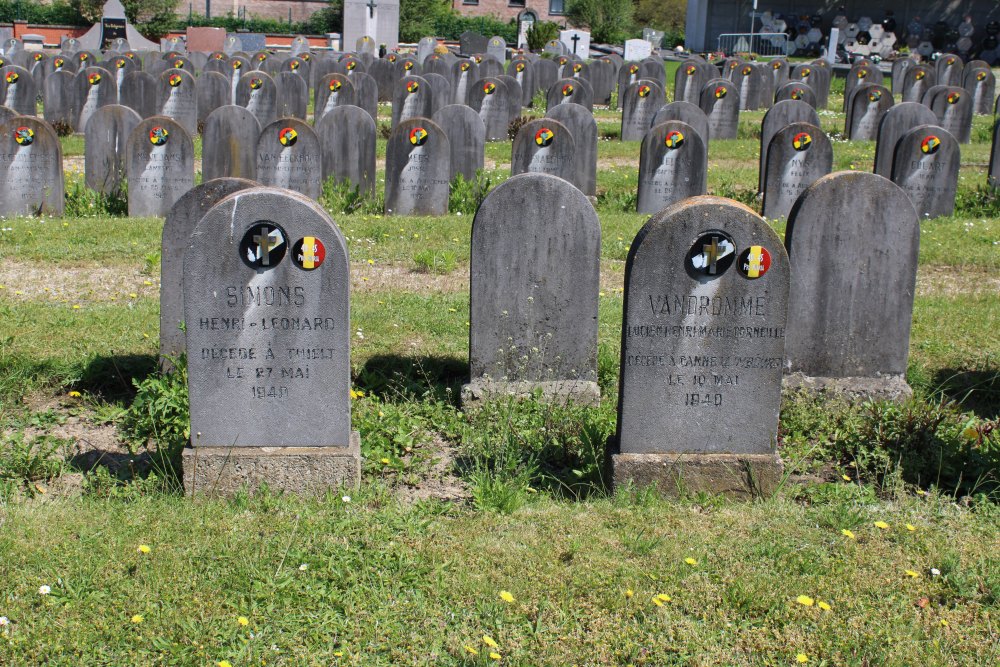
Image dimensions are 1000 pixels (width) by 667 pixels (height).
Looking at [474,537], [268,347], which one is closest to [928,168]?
[474,537]

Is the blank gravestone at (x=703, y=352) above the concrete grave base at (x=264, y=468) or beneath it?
above

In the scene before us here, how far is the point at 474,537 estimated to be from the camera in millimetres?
4672

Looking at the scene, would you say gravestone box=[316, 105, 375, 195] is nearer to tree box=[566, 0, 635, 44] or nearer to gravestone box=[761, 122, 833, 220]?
gravestone box=[761, 122, 833, 220]

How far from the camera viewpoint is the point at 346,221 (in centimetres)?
1167

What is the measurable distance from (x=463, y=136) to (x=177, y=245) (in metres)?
7.68

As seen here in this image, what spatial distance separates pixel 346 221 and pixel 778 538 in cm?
790

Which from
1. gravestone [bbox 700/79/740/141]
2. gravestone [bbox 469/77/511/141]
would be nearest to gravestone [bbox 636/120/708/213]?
gravestone [bbox 469/77/511/141]

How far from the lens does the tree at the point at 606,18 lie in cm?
5484

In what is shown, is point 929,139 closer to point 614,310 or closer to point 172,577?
point 614,310

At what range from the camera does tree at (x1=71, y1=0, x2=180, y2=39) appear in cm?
4709

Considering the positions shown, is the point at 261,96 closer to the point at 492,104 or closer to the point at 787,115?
the point at 492,104

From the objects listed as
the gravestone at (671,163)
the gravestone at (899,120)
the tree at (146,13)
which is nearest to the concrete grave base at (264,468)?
the gravestone at (671,163)

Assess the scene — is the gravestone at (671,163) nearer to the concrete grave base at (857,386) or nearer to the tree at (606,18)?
the concrete grave base at (857,386)

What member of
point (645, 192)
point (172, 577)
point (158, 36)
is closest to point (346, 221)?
point (645, 192)
